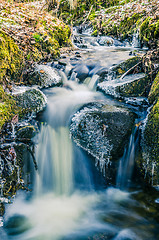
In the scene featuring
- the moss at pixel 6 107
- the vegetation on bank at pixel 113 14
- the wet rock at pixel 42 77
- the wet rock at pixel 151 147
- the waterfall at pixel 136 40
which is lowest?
the wet rock at pixel 151 147

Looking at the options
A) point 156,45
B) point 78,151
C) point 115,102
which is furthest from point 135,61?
point 78,151

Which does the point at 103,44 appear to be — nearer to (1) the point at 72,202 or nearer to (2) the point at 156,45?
(2) the point at 156,45

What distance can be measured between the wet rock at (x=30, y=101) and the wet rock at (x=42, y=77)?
0.76 metres

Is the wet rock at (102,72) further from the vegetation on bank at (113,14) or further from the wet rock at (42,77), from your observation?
the vegetation on bank at (113,14)

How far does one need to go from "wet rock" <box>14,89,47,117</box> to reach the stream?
175 millimetres

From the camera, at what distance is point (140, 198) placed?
11.0 ft

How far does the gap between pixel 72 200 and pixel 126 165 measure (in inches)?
46.2

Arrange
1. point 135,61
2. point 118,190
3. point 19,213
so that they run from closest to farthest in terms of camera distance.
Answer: point 19,213 < point 118,190 < point 135,61

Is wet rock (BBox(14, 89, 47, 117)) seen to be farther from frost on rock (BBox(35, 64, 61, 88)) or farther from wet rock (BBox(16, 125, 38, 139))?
frost on rock (BBox(35, 64, 61, 88))

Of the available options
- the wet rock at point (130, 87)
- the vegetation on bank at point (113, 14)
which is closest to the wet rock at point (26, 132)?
the wet rock at point (130, 87)

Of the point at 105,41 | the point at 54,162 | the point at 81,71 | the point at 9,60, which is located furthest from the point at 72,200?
the point at 105,41

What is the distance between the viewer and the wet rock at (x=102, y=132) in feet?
11.4

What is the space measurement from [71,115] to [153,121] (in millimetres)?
1644

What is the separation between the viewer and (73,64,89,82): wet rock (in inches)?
227
